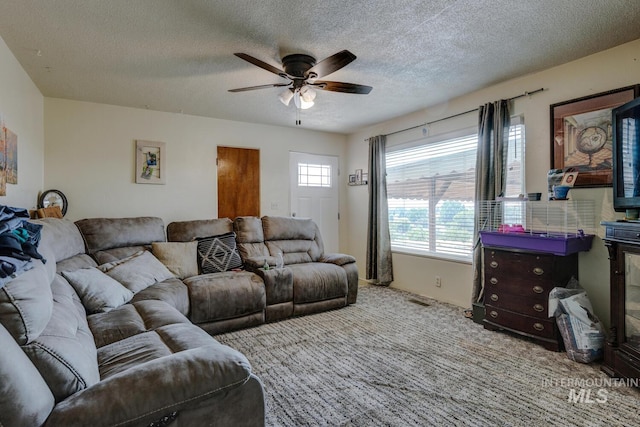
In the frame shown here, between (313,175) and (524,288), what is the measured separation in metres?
3.50

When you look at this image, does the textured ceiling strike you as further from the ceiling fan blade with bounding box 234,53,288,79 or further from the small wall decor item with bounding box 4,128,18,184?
the small wall decor item with bounding box 4,128,18,184

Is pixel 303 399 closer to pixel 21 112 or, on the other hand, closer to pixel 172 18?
pixel 172 18

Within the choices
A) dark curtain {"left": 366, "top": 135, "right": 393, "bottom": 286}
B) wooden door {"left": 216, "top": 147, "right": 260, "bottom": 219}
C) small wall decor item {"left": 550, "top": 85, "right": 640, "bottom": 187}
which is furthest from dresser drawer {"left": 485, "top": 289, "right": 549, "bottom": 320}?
wooden door {"left": 216, "top": 147, "right": 260, "bottom": 219}

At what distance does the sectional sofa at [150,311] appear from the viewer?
3.27ft

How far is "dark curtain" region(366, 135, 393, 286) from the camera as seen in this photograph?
4.80m

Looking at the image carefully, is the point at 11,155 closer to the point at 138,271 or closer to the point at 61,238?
the point at 61,238

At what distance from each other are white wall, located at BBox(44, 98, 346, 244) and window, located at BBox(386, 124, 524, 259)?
1.78m

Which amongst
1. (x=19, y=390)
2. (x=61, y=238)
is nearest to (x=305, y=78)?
(x=61, y=238)

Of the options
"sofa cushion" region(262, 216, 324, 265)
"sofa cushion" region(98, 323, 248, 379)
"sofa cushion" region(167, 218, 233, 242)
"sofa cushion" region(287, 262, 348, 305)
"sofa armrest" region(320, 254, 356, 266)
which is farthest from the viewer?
"sofa cushion" region(262, 216, 324, 265)

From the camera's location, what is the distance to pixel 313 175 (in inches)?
215

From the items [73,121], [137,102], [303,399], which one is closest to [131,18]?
[137,102]

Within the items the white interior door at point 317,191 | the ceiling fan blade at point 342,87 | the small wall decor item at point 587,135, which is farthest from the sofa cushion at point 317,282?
the small wall decor item at point 587,135

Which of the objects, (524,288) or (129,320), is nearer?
(129,320)

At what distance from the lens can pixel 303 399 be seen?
1.98 metres
